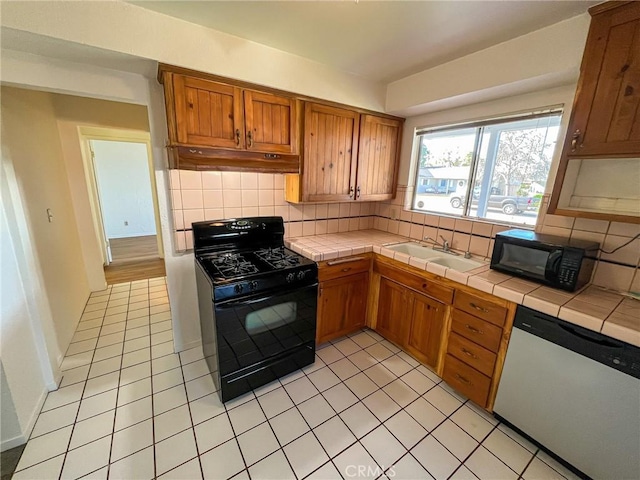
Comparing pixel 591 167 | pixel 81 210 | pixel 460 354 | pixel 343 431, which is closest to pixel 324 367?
pixel 343 431

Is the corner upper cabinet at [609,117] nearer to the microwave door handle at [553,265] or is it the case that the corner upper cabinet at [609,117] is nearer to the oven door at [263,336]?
the microwave door handle at [553,265]

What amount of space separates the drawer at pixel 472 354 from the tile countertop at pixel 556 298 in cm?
40

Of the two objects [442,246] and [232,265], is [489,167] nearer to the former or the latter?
[442,246]

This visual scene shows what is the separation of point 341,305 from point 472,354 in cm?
103

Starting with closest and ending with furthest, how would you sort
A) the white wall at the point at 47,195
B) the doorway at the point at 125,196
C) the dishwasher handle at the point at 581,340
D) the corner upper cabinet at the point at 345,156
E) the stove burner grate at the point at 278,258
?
the dishwasher handle at the point at 581,340
the white wall at the point at 47,195
the stove burner grate at the point at 278,258
the corner upper cabinet at the point at 345,156
the doorway at the point at 125,196

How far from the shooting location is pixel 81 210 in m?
3.08

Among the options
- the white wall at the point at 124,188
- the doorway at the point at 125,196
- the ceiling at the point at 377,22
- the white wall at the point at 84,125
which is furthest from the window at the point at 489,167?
the white wall at the point at 124,188

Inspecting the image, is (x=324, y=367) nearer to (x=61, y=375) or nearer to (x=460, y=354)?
(x=460, y=354)

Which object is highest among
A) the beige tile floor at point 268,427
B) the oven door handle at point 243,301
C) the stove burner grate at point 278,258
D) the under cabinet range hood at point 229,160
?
the under cabinet range hood at point 229,160

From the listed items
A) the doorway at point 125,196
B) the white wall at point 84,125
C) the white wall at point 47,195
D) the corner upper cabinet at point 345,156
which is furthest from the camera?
the doorway at point 125,196

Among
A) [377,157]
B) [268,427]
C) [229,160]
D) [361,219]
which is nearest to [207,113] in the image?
[229,160]

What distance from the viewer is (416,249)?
2533mm

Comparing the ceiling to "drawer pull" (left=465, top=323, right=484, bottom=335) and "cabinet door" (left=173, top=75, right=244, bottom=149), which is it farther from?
"drawer pull" (left=465, top=323, right=484, bottom=335)
